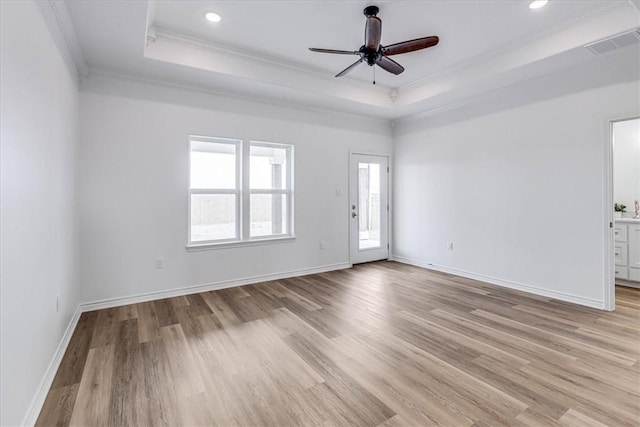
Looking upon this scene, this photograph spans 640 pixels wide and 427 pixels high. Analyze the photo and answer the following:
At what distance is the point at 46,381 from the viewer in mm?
2051

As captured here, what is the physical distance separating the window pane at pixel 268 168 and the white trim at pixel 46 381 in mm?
2765

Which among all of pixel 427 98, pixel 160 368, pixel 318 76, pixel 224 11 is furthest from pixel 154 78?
pixel 427 98

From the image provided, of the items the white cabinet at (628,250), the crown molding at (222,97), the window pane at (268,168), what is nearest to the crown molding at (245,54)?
the crown molding at (222,97)

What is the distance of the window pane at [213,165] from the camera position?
4.26 m

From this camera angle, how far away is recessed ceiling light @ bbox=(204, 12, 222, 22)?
119 inches

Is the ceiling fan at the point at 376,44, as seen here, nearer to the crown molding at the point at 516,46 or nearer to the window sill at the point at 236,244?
the crown molding at the point at 516,46

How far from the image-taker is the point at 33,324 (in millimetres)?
1873

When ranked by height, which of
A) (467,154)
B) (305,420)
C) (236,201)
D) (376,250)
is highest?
(467,154)

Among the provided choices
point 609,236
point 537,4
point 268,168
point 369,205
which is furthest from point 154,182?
point 609,236

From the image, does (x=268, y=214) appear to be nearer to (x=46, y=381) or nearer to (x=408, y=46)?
→ (x=408, y=46)

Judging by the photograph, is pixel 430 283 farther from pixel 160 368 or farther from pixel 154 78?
pixel 154 78

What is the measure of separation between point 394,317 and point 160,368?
87.5 inches

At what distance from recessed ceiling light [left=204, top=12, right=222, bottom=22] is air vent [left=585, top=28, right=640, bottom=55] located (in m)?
3.74

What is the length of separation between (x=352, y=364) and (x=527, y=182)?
11.3 feet
